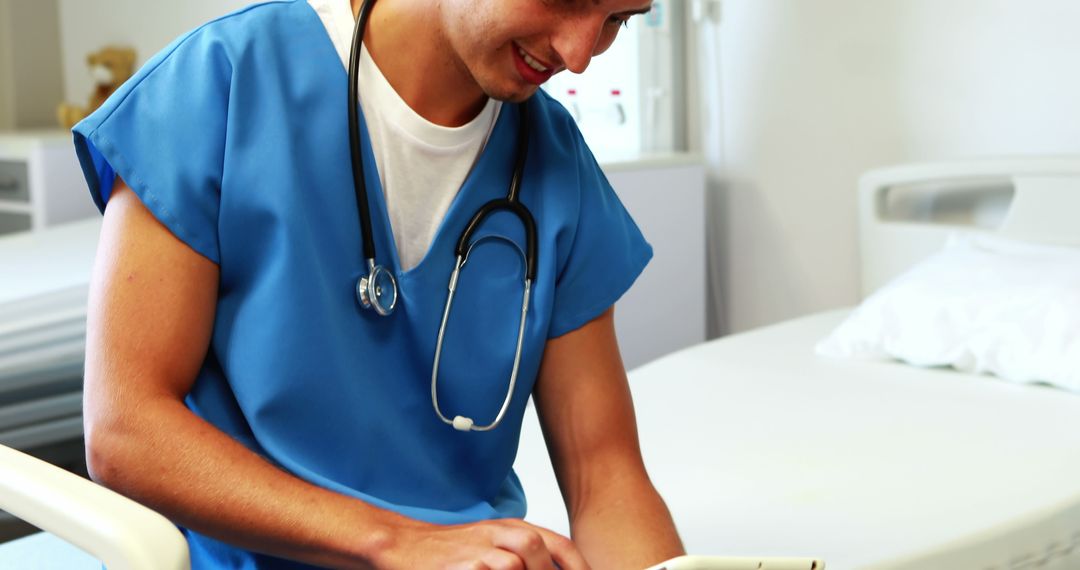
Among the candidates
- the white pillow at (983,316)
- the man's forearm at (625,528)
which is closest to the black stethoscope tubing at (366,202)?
the man's forearm at (625,528)

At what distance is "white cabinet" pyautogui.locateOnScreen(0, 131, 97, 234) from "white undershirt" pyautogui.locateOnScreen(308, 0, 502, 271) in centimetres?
282

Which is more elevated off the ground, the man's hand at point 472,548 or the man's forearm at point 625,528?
the man's hand at point 472,548

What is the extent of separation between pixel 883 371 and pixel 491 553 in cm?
132

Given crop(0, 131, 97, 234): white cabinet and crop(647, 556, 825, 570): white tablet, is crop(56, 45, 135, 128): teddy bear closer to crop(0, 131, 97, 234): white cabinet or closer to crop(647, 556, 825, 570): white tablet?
crop(0, 131, 97, 234): white cabinet

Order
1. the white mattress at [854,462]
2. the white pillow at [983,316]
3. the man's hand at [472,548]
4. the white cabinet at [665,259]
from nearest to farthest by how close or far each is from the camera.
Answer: the man's hand at [472,548] → the white mattress at [854,462] → the white pillow at [983,316] → the white cabinet at [665,259]

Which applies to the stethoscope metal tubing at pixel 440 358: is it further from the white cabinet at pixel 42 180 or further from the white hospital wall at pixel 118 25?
the white hospital wall at pixel 118 25

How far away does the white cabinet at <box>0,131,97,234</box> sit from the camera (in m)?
3.70

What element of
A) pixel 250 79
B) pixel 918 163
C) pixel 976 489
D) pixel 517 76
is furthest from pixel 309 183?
pixel 918 163

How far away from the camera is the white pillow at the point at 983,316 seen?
1.88 metres

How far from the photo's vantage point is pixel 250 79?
1012mm

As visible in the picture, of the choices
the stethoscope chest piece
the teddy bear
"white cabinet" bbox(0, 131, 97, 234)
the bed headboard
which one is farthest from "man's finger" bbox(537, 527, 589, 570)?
the teddy bear

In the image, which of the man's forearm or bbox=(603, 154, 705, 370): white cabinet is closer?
the man's forearm

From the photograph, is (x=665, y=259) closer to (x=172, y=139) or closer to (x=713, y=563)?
(x=172, y=139)

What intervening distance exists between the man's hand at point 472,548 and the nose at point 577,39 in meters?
0.37
